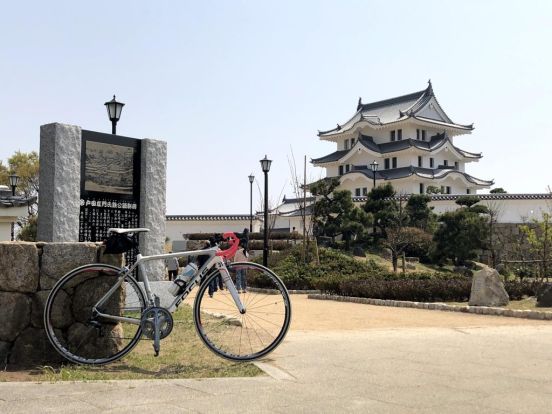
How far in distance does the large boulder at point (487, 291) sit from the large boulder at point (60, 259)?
33.4ft

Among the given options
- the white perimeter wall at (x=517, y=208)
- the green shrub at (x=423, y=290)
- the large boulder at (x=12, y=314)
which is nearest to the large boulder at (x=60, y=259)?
the large boulder at (x=12, y=314)

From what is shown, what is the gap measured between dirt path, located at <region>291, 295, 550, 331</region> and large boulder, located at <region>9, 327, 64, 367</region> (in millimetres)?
4538

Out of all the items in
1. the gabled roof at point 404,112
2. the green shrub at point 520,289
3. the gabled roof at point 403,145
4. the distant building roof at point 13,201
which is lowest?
the green shrub at point 520,289

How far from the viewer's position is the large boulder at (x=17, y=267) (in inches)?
212

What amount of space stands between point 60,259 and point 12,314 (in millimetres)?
626

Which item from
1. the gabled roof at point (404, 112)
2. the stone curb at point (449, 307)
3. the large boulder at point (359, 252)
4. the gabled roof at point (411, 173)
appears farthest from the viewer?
the gabled roof at point (404, 112)

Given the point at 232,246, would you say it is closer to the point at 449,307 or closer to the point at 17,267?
the point at 17,267

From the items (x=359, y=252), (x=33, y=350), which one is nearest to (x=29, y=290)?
(x=33, y=350)

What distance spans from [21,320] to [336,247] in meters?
32.0

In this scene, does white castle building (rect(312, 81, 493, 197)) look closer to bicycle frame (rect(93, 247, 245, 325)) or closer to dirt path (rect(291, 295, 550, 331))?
dirt path (rect(291, 295, 550, 331))

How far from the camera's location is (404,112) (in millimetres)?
54594

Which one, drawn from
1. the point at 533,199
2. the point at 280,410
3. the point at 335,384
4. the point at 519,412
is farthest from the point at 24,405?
the point at 533,199

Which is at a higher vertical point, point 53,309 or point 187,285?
point 187,285

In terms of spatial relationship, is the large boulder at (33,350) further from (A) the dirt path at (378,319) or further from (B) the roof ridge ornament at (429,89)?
(B) the roof ridge ornament at (429,89)
